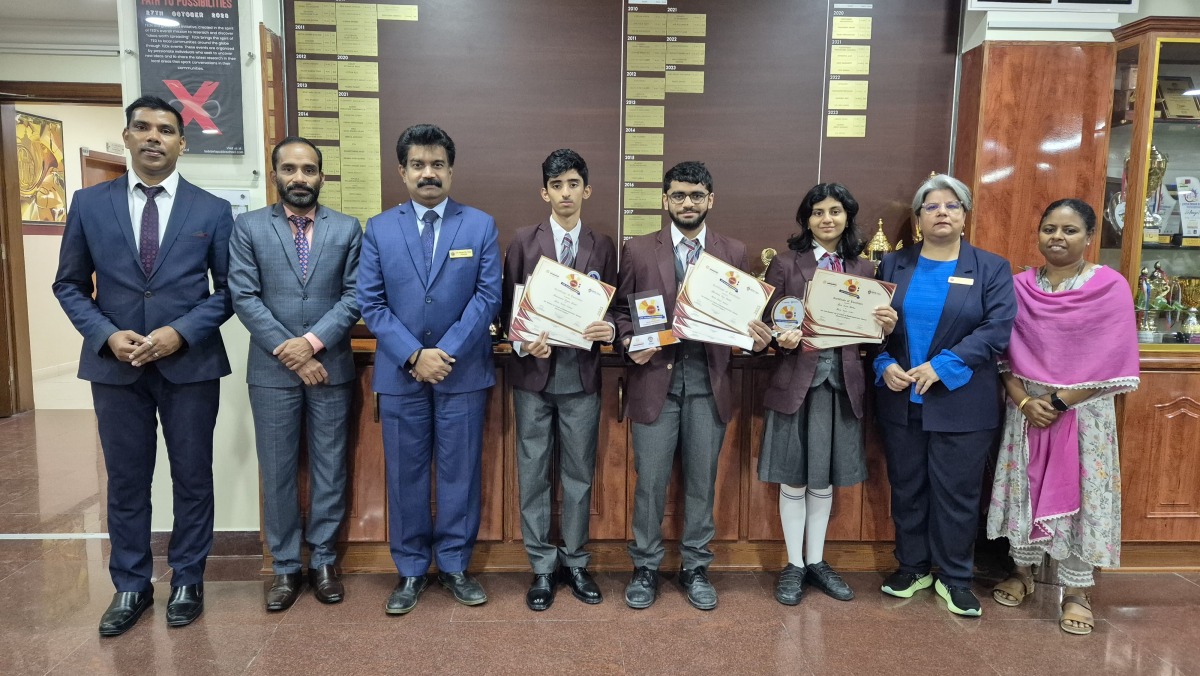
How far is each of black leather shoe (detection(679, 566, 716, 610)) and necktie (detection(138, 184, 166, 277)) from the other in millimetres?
2290

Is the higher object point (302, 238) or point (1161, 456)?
point (302, 238)

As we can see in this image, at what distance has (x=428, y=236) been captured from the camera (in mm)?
2547

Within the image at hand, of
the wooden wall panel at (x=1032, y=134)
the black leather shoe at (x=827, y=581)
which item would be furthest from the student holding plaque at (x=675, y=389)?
the wooden wall panel at (x=1032, y=134)

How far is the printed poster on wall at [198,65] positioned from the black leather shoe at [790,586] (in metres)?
2.91

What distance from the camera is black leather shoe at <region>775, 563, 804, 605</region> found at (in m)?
2.70

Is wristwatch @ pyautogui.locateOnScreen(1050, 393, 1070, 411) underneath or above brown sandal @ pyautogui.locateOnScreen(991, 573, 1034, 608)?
above

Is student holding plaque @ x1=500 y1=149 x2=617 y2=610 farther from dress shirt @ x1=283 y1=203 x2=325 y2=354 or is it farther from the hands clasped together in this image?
the hands clasped together

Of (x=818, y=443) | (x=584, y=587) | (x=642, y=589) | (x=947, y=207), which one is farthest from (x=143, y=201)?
(x=947, y=207)

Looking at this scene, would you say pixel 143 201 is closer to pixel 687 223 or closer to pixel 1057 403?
pixel 687 223

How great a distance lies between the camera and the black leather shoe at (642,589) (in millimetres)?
2660

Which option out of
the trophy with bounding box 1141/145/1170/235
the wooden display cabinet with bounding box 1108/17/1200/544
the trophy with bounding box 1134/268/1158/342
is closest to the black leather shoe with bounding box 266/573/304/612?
the wooden display cabinet with bounding box 1108/17/1200/544

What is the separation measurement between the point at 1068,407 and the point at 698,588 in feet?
5.00

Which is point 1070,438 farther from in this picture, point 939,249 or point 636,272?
point 636,272

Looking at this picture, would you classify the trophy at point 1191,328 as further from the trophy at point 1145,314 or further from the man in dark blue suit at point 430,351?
the man in dark blue suit at point 430,351
